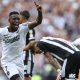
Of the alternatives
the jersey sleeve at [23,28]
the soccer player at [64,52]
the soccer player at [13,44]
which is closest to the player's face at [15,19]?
the soccer player at [13,44]

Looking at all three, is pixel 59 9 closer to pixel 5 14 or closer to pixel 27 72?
pixel 5 14

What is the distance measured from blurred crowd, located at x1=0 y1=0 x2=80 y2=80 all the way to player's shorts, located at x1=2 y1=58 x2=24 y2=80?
6380 millimetres

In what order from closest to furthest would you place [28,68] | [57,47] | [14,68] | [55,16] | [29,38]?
[57,47] → [14,68] → [29,38] → [28,68] → [55,16]

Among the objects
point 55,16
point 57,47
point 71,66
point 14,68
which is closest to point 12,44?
point 14,68

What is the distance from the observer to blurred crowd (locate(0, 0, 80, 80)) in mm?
21359

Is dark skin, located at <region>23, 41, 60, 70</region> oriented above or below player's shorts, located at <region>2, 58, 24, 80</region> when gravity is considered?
above

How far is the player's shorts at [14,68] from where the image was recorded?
12.8m

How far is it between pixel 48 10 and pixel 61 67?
10780 mm

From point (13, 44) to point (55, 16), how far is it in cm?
972

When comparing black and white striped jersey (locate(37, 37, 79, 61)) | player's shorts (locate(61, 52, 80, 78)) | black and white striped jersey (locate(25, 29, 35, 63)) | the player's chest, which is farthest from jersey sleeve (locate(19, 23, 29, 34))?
player's shorts (locate(61, 52, 80, 78))

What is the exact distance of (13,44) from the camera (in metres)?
12.9

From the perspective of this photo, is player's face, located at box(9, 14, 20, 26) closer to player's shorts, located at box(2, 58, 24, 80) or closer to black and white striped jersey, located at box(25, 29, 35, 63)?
player's shorts, located at box(2, 58, 24, 80)

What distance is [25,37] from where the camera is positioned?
13.8 metres

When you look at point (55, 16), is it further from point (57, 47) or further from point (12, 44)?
point (57, 47)
